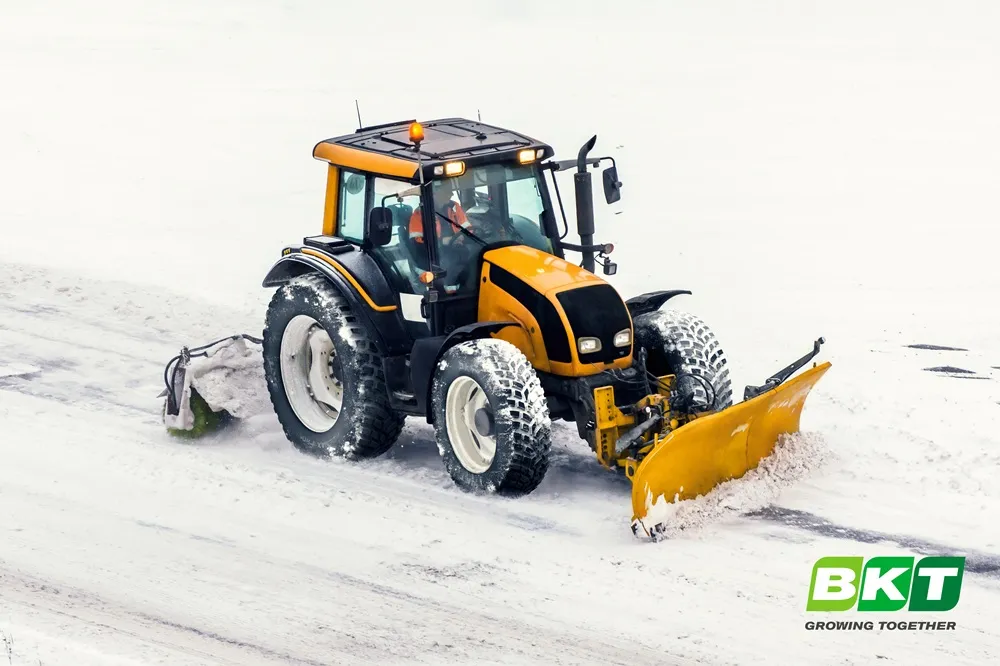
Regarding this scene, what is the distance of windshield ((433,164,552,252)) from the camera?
28.7 ft

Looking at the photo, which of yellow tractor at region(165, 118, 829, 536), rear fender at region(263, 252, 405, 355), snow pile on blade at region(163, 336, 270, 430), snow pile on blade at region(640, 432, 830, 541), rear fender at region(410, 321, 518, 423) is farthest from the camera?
snow pile on blade at region(163, 336, 270, 430)

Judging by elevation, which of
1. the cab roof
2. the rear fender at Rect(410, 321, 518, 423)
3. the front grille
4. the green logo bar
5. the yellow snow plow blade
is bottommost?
the green logo bar

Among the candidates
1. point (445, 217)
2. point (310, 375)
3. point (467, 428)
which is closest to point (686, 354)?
point (467, 428)

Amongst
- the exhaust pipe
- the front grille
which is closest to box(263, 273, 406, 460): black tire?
the front grille

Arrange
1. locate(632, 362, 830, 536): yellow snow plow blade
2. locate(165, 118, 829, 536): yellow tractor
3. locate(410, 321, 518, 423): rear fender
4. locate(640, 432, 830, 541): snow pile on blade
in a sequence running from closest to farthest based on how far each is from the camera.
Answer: locate(632, 362, 830, 536): yellow snow plow blade < locate(640, 432, 830, 541): snow pile on blade < locate(165, 118, 829, 536): yellow tractor < locate(410, 321, 518, 423): rear fender

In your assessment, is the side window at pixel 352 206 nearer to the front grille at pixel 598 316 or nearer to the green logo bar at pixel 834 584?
the front grille at pixel 598 316

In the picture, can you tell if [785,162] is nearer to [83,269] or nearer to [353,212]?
[83,269]

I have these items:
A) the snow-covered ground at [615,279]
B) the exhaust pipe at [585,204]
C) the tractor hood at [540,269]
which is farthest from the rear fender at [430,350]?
the exhaust pipe at [585,204]

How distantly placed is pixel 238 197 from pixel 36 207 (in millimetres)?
2431

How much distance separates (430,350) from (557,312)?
0.85m

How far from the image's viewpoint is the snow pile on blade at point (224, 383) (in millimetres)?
9633

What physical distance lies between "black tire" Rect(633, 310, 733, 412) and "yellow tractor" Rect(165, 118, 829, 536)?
0.04 feet

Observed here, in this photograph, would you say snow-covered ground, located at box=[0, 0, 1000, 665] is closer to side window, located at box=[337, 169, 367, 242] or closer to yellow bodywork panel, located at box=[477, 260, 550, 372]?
yellow bodywork panel, located at box=[477, 260, 550, 372]

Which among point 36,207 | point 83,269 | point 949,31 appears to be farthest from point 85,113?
point 949,31
